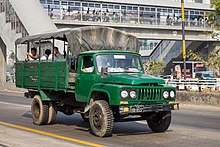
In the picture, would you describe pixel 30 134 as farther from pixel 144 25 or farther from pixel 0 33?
pixel 144 25

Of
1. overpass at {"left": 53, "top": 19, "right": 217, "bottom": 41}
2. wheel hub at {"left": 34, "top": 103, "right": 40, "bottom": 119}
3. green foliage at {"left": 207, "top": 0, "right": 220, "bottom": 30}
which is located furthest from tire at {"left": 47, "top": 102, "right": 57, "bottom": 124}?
overpass at {"left": 53, "top": 19, "right": 217, "bottom": 41}

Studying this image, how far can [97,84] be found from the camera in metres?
10.3

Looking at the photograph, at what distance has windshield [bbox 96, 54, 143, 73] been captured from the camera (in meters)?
10.7

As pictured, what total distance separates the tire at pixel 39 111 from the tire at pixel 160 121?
330 cm

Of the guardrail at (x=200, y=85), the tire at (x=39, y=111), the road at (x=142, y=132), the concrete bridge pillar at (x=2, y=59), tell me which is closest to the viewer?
the road at (x=142, y=132)

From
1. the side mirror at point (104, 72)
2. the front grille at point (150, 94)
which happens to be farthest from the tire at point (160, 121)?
the side mirror at point (104, 72)

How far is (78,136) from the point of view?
10.5 metres

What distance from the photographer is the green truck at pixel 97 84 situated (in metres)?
9.87

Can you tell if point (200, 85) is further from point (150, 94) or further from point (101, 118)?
point (101, 118)

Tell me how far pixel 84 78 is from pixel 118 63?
0.96 meters

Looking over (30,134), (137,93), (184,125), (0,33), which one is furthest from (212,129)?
(0,33)

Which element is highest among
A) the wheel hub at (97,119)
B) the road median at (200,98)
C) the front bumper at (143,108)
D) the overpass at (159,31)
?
the overpass at (159,31)

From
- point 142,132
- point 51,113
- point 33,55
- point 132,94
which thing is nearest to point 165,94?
point 132,94

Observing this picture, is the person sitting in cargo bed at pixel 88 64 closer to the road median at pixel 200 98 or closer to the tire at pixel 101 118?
the tire at pixel 101 118
